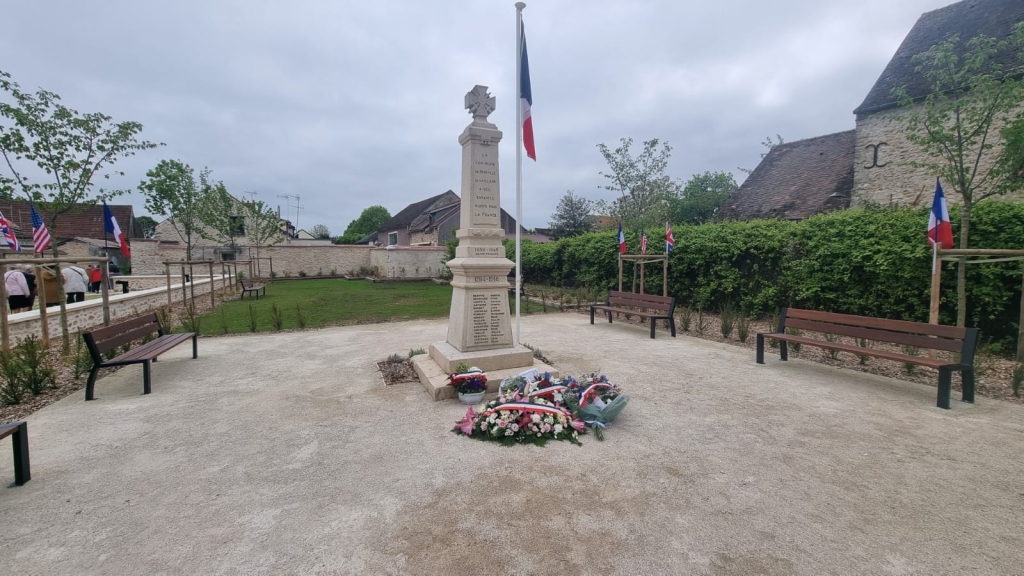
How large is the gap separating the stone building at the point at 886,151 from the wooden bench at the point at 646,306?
9400mm

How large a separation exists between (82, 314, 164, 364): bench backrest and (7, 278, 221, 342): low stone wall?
2.33m

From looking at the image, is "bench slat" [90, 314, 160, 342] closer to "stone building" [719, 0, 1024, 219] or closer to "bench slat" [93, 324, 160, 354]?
"bench slat" [93, 324, 160, 354]

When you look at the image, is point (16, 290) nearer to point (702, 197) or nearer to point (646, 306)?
point (646, 306)

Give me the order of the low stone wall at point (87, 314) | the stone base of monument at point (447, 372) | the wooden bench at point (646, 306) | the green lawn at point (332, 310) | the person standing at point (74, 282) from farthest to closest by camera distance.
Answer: the person standing at point (74, 282)
the green lawn at point (332, 310)
the wooden bench at point (646, 306)
the low stone wall at point (87, 314)
the stone base of monument at point (447, 372)

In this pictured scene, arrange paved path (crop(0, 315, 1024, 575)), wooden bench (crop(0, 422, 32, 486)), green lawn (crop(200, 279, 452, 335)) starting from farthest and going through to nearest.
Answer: green lawn (crop(200, 279, 452, 335)), wooden bench (crop(0, 422, 32, 486)), paved path (crop(0, 315, 1024, 575))

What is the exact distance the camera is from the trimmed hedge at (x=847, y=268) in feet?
20.3

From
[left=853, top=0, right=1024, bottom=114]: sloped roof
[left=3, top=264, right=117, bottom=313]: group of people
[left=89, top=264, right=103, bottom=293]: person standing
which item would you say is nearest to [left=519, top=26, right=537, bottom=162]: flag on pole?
[left=3, top=264, right=117, bottom=313]: group of people

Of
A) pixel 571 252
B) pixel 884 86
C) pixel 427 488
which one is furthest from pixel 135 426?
pixel 884 86

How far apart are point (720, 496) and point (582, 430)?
1.20 meters

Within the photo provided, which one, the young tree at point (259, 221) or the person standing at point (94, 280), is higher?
Result: the young tree at point (259, 221)

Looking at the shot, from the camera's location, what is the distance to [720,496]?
2.73 meters

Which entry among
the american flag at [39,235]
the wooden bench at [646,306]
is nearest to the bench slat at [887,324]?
the wooden bench at [646,306]

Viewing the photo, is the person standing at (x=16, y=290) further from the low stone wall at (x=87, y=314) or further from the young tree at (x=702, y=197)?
the young tree at (x=702, y=197)

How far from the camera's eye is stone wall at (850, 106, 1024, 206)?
47.6 feet
